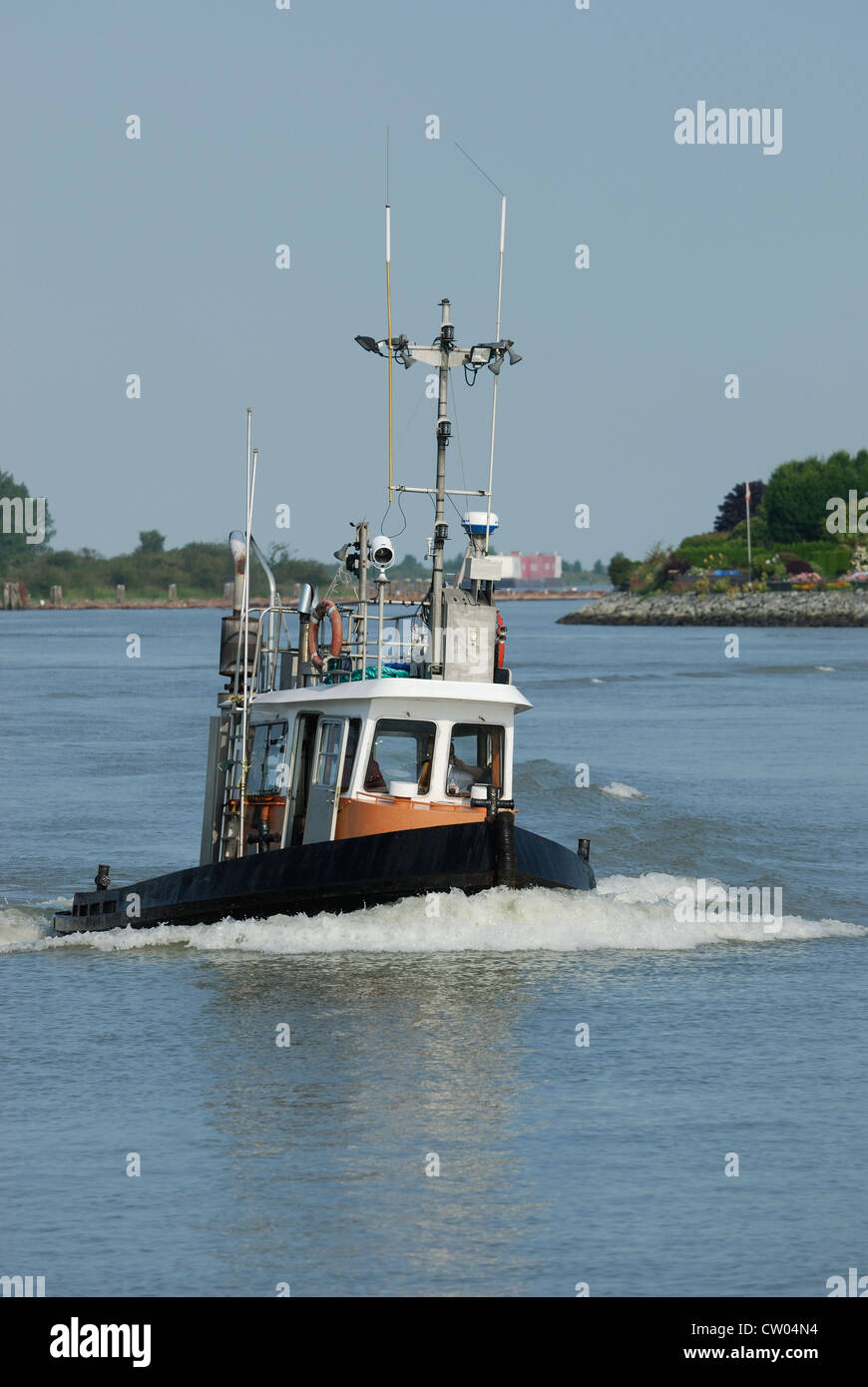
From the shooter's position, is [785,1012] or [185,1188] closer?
[185,1188]

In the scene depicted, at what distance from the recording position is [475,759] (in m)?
21.7

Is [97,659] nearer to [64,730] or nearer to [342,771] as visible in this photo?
[64,730]

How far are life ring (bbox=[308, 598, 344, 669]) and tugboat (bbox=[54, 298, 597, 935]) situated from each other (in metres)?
0.02

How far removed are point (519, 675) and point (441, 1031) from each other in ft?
273

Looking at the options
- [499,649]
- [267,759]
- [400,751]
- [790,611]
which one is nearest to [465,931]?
[400,751]

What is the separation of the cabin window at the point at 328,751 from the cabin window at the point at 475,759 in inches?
53.4

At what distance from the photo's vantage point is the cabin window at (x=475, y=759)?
2122 cm

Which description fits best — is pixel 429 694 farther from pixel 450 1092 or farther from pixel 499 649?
pixel 450 1092

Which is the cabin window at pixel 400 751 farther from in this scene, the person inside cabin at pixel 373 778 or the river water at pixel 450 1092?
the river water at pixel 450 1092

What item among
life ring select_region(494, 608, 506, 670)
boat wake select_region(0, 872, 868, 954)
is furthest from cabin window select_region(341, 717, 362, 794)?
life ring select_region(494, 608, 506, 670)

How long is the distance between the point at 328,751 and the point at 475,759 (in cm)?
177

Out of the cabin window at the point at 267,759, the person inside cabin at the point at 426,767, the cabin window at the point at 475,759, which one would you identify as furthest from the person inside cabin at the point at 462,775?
the cabin window at the point at 267,759
